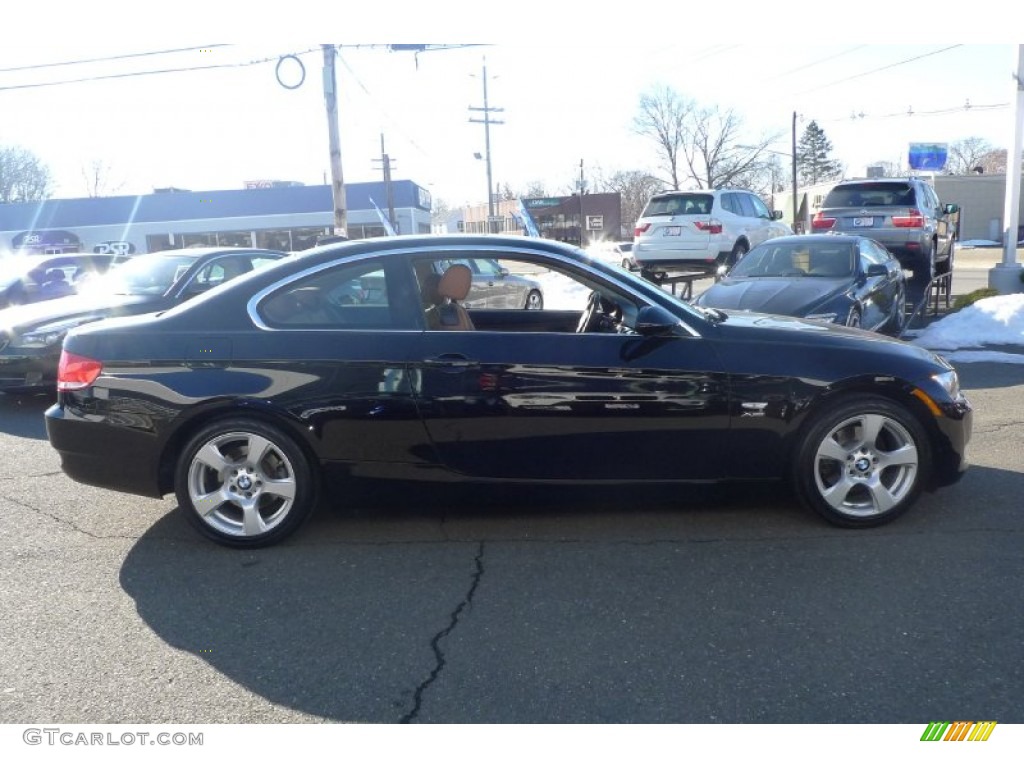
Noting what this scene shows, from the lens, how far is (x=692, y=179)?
209ft

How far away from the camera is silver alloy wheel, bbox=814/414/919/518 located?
4.34 meters

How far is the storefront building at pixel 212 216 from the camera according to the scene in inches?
1758

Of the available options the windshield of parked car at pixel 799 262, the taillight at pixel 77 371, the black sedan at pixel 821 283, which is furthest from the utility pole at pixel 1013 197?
the taillight at pixel 77 371

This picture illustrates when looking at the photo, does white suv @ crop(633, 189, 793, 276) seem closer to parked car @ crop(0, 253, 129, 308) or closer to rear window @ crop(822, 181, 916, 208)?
rear window @ crop(822, 181, 916, 208)

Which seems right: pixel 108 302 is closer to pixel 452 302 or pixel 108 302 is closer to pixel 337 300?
pixel 337 300

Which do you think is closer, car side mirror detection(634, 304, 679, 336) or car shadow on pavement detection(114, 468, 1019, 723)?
car shadow on pavement detection(114, 468, 1019, 723)

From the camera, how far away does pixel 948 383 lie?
177 inches

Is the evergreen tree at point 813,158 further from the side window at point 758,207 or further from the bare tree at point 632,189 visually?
the side window at point 758,207

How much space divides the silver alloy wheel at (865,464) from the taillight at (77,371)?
371cm

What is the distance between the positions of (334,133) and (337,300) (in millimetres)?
14989

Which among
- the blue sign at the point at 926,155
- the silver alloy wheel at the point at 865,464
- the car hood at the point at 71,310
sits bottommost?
the silver alloy wheel at the point at 865,464

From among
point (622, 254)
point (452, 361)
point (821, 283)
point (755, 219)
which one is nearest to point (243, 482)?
point (452, 361)

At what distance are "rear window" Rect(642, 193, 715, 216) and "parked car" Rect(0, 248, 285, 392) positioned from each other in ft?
27.1

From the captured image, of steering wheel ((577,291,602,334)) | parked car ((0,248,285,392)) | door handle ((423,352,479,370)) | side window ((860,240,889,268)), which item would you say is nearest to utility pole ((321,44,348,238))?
parked car ((0,248,285,392))
